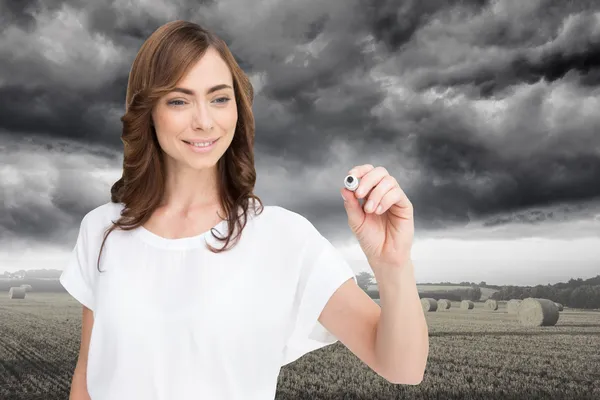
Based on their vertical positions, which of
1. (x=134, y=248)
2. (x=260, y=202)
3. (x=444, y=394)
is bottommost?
(x=444, y=394)

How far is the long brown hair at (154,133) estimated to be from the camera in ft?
7.22

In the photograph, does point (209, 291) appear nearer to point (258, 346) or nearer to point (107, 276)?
point (258, 346)

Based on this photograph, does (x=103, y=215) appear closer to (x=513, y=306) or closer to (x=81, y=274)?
(x=81, y=274)

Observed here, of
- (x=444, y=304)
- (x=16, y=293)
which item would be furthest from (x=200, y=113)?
(x=16, y=293)

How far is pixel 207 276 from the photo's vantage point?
2225mm

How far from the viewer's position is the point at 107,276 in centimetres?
236

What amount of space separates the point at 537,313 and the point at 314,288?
58.0 ft

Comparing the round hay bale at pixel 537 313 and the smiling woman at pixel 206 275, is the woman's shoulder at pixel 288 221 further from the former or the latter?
the round hay bale at pixel 537 313

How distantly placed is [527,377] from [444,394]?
2103 millimetres

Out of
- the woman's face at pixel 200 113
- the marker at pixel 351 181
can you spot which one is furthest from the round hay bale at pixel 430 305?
the marker at pixel 351 181

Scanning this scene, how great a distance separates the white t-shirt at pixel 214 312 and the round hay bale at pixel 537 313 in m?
17.4

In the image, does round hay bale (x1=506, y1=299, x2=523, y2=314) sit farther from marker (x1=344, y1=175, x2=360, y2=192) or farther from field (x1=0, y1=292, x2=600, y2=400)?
marker (x1=344, y1=175, x2=360, y2=192)

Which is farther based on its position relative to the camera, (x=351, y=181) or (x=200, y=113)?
(x=200, y=113)

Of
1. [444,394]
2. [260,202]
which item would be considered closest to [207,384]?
[260,202]
